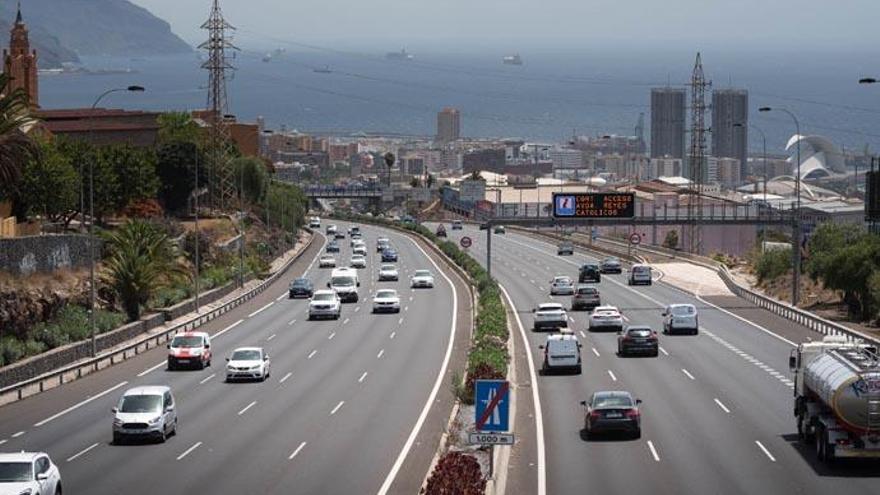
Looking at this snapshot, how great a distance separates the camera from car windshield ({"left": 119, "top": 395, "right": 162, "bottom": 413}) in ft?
116

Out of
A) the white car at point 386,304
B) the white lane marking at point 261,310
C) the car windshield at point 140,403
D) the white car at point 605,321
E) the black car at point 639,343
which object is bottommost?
the white lane marking at point 261,310

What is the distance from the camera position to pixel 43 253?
214 feet

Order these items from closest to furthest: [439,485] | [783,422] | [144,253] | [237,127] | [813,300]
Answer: [439,485] → [783,422] → [144,253] → [813,300] → [237,127]

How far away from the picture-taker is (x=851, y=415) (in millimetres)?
28797

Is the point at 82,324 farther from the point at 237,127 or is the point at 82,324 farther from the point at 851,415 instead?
the point at 237,127

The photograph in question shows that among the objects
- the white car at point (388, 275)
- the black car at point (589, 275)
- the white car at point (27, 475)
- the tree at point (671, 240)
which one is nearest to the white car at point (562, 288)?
the black car at point (589, 275)

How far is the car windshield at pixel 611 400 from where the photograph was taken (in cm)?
3462

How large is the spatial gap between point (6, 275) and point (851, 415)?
40029mm

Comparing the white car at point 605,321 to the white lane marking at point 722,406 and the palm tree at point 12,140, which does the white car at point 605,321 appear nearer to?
the white lane marking at point 722,406

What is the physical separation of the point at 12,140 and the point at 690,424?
33.9 m

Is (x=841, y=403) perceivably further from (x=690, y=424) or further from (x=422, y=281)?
(x=422, y=281)

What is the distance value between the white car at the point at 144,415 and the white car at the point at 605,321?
92.1ft

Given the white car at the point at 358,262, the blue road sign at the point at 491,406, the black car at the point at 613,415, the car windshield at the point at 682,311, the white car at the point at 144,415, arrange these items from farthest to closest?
the white car at the point at 358,262 < the car windshield at the point at 682,311 < the white car at the point at 144,415 < the black car at the point at 613,415 < the blue road sign at the point at 491,406

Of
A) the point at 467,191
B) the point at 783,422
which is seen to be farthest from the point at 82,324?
the point at 467,191
